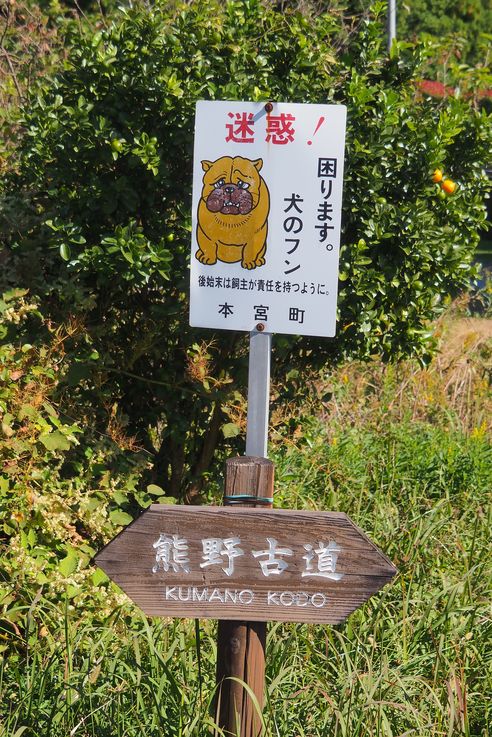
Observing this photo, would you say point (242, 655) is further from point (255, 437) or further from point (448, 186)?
point (448, 186)

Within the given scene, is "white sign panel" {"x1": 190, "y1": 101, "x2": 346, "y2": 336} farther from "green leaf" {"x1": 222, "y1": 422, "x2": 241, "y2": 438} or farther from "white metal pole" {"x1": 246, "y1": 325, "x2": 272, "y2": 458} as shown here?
"green leaf" {"x1": 222, "y1": 422, "x2": 241, "y2": 438}

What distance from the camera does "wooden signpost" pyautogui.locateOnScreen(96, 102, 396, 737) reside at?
2.29 meters

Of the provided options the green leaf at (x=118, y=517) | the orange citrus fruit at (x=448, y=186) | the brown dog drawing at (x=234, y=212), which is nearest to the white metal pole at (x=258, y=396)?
the brown dog drawing at (x=234, y=212)

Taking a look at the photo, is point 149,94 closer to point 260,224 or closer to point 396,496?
point 260,224

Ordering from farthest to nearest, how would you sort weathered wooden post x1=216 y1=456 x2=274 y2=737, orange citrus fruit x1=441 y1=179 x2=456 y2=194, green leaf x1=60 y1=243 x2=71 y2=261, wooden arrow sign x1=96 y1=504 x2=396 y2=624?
orange citrus fruit x1=441 y1=179 x2=456 y2=194 → green leaf x1=60 y1=243 x2=71 y2=261 → weathered wooden post x1=216 y1=456 x2=274 y2=737 → wooden arrow sign x1=96 y1=504 x2=396 y2=624

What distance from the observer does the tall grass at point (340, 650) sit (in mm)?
2664

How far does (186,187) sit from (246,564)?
1896mm

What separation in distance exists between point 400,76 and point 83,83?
1.32 metres

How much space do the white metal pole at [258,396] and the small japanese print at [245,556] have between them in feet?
0.97

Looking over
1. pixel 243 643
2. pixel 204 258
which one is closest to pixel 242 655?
pixel 243 643

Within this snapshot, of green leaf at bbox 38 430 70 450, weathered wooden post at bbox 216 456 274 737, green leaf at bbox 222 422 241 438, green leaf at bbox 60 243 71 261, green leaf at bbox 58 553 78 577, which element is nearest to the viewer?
weathered wooden post at bbox 216 456 274 737

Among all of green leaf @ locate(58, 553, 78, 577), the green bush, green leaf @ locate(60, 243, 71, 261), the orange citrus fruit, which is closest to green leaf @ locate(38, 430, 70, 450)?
the green bush

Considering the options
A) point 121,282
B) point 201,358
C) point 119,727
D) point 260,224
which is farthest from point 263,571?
point 121,282

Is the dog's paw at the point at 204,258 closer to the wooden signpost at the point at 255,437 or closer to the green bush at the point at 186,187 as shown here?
the wooden signpost at the point at 255,437
